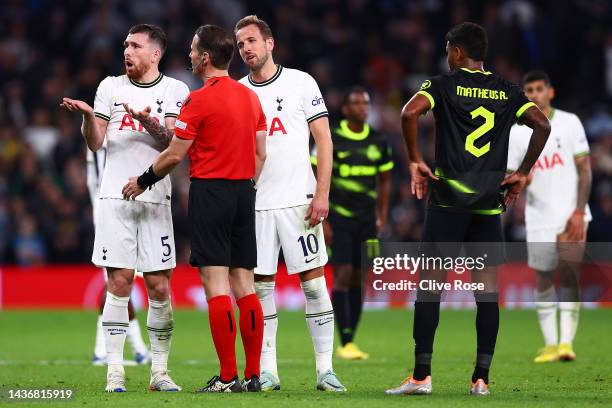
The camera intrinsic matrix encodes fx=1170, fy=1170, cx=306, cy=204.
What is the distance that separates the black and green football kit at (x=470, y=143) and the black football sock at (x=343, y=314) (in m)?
3.98

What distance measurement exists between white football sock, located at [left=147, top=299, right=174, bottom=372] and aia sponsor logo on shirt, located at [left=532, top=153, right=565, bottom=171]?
4415 millimetres

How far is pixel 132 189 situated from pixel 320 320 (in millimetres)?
1606

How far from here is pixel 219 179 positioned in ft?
25.0

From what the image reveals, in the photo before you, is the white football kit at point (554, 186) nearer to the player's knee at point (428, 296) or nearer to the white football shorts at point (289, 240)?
the white football shorts at point (289, 240)

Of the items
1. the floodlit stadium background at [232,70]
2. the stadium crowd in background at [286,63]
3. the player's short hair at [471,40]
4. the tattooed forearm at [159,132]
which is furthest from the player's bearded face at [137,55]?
the stadium crowd in background at [286,63]

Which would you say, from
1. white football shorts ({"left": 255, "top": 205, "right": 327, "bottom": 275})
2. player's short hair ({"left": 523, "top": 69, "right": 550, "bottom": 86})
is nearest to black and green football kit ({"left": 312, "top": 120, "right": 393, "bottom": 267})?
player's short hair ({"left": 523, "top": 69, "right": 550, "bottom": 86})

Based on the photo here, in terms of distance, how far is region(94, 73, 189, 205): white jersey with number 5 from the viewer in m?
8.15

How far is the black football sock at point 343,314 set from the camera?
37.9 ft

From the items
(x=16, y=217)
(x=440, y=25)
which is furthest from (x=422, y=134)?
(x=16, y=217)

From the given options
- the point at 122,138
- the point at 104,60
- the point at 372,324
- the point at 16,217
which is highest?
the point at 104,60

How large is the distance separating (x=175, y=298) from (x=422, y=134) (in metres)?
4.98

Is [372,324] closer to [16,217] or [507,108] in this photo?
[16,217]

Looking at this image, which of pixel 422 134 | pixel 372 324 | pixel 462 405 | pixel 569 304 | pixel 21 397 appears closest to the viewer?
pixel 462 405

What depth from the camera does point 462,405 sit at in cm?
705
